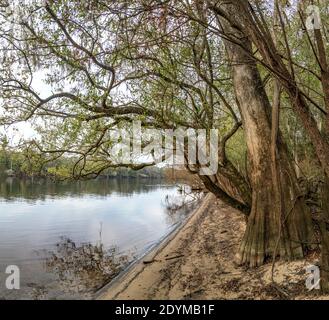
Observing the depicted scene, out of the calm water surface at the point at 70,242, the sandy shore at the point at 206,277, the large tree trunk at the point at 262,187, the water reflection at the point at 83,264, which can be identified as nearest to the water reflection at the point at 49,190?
the calm water surface at the point at 70,242

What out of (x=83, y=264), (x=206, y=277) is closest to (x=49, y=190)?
(x=83, y=264)

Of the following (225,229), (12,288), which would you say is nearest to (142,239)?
(225,229)

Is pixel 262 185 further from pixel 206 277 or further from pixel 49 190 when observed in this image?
pixel 49 190

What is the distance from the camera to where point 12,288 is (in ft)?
37.8

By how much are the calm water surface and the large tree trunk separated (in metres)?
5.23

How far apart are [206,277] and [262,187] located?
2.85m

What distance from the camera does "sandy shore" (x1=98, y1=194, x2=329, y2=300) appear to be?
25.3 feet

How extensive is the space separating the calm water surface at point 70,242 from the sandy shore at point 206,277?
56.5 inches

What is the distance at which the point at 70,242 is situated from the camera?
63.2ft

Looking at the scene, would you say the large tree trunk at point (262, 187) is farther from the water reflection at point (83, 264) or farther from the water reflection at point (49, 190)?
the water reflection at point (49, 190)

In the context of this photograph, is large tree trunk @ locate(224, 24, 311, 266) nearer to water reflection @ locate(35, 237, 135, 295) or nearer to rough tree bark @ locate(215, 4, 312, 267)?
rough tree bark @ locate(215, 4, 312, 267)

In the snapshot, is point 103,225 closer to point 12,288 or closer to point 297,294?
point 12,288

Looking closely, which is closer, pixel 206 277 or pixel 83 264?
pixel 206 277

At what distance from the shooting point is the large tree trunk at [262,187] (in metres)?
8.99
